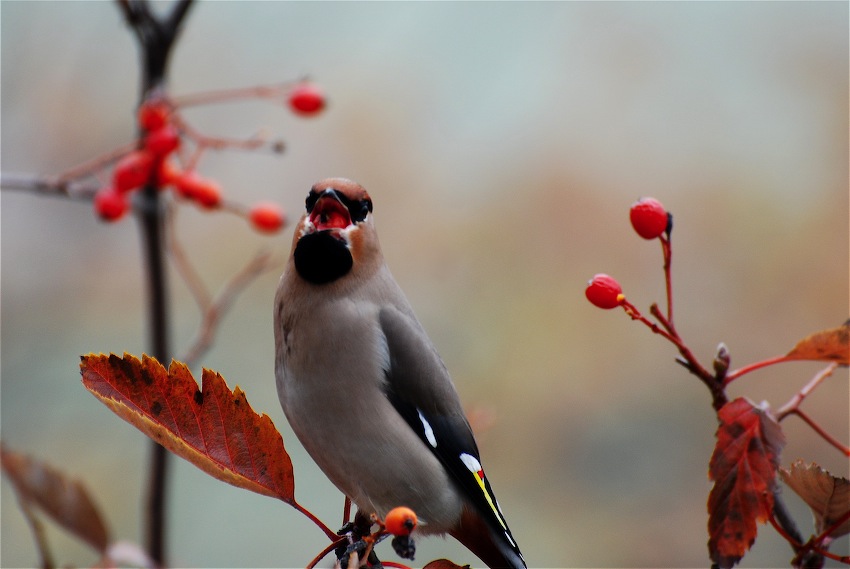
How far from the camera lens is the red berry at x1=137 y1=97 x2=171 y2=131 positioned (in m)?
2.26

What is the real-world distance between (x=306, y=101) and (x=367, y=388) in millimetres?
1116

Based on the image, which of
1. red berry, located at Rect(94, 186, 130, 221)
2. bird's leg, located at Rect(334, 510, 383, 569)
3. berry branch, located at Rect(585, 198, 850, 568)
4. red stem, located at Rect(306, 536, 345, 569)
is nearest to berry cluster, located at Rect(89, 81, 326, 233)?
red berry, located at Rect(94, 186, 130, 221)

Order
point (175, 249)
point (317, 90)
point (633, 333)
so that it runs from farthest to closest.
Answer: point (633, 333)
point (317, 90)
point (175, 249)

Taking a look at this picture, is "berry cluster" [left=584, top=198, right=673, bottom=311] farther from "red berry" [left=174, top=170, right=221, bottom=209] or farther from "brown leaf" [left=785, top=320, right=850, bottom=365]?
Answer: "red berry" [left=174, top=170, right=221, bottom=209]

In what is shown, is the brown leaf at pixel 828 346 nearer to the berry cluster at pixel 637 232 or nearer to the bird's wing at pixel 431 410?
the berry cluster at pixel 637 232

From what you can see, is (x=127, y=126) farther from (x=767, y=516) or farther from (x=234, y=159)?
(x=767, y=516)

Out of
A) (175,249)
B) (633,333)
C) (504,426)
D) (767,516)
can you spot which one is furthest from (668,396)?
(767,516)

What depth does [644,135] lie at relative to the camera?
15.8 ft

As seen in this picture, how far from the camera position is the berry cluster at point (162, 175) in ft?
7.88

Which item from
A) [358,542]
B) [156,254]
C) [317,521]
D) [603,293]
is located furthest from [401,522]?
[156,254]

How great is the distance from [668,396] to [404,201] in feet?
5.02

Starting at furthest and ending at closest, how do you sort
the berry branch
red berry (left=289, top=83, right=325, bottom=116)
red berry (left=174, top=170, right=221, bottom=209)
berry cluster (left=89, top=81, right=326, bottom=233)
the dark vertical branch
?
red berry (left=289, top=83, right=325, bottom=116), red berry (left=174, top=170, right=221, bottom=209), berry cluster (left=89, top=81, right=326, bottom=233), the dark vertical branch, the berry branch

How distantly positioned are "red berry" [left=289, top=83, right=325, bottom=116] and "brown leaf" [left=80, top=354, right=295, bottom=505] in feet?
4.69

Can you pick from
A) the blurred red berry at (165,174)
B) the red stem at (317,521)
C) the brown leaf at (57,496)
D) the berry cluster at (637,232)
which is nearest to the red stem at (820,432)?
the berry cluster at (637,232)
